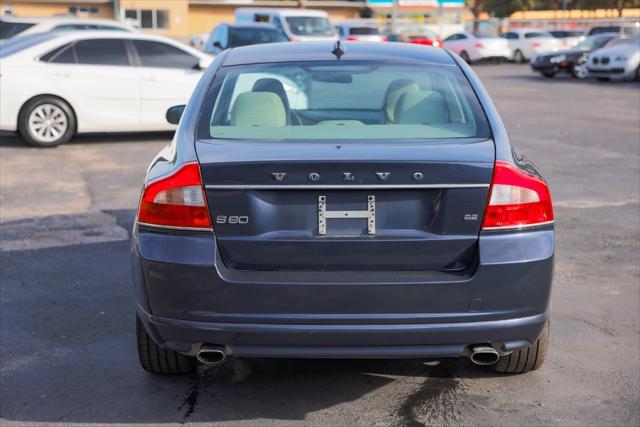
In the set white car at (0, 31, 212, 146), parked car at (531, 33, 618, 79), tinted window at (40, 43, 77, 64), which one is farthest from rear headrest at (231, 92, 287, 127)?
parked car at (531, 33, 618, 79)

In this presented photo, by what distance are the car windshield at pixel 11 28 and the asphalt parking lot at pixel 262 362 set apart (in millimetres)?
14162

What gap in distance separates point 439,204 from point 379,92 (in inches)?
101

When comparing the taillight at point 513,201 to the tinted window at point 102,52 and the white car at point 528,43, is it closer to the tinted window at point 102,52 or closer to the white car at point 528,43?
the tinted window at point 102,52

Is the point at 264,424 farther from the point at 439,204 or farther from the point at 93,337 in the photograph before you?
the point at 93,337

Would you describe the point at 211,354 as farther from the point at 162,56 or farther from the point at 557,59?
the point at 557,59

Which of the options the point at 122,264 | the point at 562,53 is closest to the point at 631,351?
the point at 122,264

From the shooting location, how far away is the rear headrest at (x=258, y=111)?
462cm

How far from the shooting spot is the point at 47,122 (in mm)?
13078

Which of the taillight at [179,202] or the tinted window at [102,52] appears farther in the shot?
the tinted window at [102,52]

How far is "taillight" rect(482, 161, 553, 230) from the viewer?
3.87 metres

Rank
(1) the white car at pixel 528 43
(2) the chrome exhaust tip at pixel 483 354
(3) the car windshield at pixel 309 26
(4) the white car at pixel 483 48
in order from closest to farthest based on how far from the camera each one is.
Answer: (2) the chrome exhaust tip at pixel 483 354 < (3) the car windshield at pixel 309 26 < (4) the white car at pixel 483 48 < (1) the white car at pixel 528 43

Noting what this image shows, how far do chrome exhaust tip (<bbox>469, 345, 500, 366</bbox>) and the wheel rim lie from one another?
1016 cm

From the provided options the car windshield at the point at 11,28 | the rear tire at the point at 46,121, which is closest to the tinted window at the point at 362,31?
the car windshield at the point at 11,28

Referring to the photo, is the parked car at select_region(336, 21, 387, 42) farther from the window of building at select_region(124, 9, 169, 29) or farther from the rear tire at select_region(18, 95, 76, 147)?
the window of building at select_region(124, 9, 169, 29)
